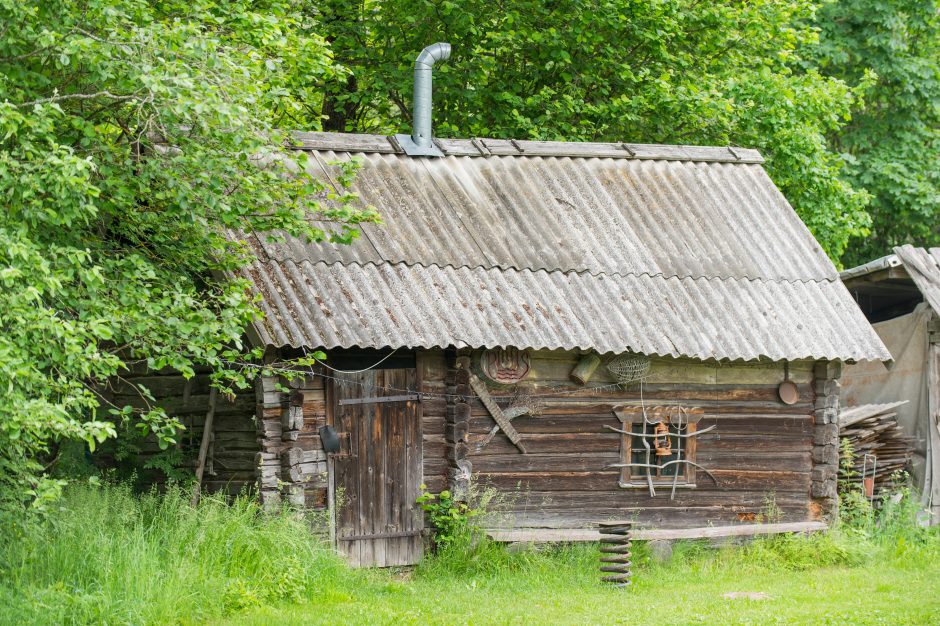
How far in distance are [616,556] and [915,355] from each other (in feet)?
22.2

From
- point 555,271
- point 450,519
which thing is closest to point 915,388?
point 555,271

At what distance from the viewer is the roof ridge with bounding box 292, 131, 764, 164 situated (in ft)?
45.2

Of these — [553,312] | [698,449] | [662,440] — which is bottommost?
[698,449]

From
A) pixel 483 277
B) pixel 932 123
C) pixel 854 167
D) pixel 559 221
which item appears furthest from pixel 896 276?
pixel 932 123

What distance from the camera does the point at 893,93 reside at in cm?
2297

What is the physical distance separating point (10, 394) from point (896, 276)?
12.1 meters

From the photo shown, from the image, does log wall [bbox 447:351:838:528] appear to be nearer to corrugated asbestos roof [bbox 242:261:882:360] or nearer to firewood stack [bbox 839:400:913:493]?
corrugated asbestos roof [bbox 242:261:882:360]

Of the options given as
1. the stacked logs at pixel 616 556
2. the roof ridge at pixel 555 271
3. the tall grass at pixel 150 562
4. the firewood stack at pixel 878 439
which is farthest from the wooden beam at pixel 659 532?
the roof ridge at pixel 555 271

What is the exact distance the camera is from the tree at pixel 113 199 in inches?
305

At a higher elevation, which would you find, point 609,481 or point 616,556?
point 609,481

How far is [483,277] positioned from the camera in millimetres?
12703

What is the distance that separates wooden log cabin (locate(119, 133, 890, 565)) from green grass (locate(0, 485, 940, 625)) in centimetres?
70

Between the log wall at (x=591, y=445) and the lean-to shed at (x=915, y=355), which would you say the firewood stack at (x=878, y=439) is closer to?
the lean-to shed at (x=915, y=355)

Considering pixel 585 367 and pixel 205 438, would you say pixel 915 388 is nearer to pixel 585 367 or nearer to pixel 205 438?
pixel 585 367
